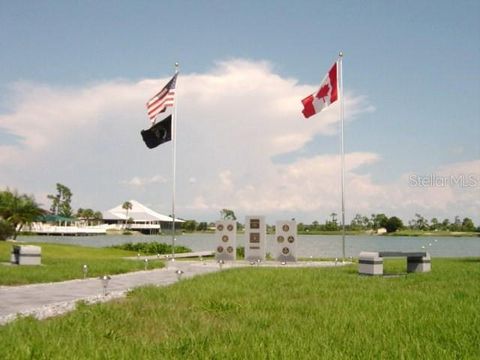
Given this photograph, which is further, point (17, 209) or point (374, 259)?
point (17, 209)

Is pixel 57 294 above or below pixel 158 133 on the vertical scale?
below

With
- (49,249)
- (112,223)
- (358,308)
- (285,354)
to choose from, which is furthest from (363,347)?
(112,223)

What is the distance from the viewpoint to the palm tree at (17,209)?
57.7 metres

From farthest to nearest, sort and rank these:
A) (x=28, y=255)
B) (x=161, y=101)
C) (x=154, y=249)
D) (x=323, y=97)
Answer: (x=154, y=249) < (x=323, y=97) < (x=161, y=101) < (x=28, y=255)

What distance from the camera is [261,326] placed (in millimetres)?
8414

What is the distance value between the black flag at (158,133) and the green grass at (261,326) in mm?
14934

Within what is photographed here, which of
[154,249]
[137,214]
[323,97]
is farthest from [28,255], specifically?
[137,214]

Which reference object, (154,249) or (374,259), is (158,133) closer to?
(374,259)

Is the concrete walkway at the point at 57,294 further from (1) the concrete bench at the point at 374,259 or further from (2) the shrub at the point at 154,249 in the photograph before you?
(2) the shrub at the point at 154,249

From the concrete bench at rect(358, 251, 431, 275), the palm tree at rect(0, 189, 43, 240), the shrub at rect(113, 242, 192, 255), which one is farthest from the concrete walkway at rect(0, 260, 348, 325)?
the palm tree at rect(0, 189, 43, 240)

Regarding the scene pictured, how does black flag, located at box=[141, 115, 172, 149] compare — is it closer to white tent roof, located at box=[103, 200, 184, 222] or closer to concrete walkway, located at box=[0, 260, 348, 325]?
concrete walkway, located at box=[0, 260, 348, 325]

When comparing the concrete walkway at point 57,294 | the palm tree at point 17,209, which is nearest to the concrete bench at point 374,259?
the concrete walkway at point 57,294

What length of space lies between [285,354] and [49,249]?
101ft

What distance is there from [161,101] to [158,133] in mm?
1997
